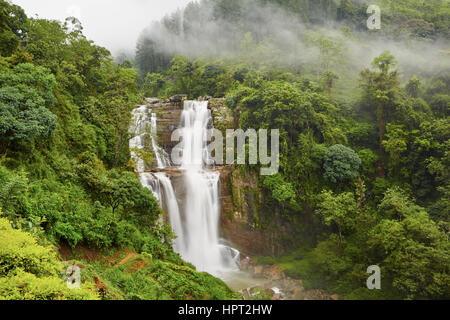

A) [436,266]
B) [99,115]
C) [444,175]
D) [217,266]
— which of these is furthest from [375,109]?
[99,115]

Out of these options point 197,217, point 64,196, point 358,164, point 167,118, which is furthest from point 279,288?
point 167,118

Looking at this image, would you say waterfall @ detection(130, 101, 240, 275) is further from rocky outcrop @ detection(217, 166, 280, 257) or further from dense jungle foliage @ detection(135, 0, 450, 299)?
dense jungle foliage @ detection(135, 0, 450, 299)

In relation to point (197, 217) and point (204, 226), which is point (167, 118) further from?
point (204, 226)

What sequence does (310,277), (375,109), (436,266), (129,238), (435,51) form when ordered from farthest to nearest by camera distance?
(435,51)
(375,109)
(310,277)
(436,266)
(129,238)

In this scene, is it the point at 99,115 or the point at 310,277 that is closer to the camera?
the point at 310,277

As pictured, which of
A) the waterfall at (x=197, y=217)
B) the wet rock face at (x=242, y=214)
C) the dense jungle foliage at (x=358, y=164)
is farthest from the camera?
the wet rock face at (x=242, y=214)

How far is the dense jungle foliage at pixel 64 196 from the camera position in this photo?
470 centimetres

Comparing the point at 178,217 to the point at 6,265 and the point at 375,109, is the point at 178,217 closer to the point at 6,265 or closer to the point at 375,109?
the point at 6,265

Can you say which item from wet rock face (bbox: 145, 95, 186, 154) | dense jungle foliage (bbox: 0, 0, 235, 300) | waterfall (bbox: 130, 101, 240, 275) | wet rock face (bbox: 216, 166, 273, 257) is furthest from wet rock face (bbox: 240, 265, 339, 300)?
wet rock face (bbox: 145, 95, 186, 154)

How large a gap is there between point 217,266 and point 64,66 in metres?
14.8

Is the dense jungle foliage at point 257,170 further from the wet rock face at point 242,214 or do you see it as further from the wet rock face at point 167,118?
the wet rock face at point 167,118

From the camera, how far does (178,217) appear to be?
55.1ft

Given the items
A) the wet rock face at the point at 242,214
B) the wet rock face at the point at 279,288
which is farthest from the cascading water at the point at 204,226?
the wet rock face at the point at 279,288

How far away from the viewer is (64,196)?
9.11 m
